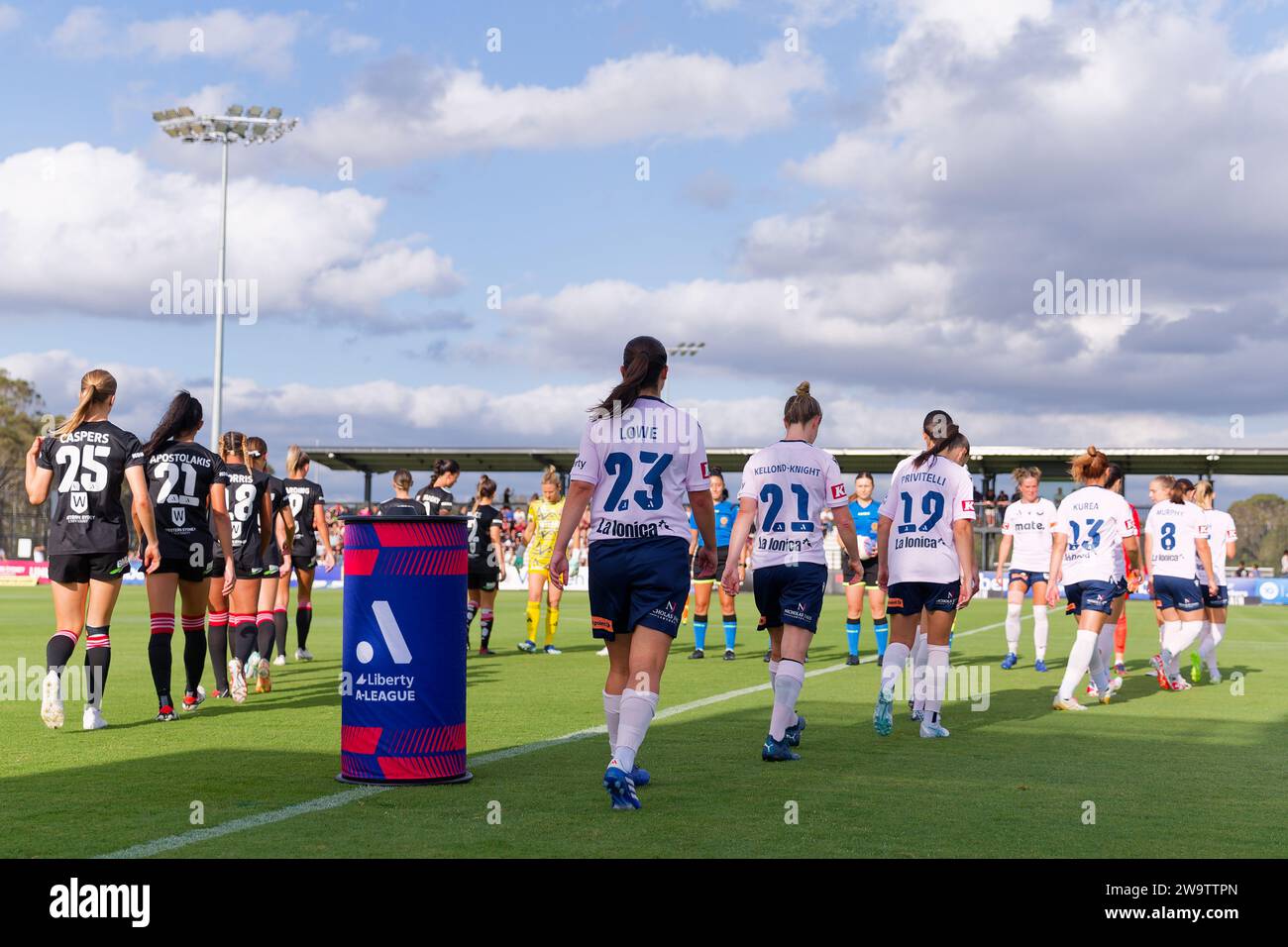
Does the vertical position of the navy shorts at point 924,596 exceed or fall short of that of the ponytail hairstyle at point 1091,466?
it falls short

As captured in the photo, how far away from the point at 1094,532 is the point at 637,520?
18.9ft

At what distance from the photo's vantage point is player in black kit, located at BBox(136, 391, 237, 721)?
863cm

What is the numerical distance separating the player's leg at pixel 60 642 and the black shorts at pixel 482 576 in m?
6.80

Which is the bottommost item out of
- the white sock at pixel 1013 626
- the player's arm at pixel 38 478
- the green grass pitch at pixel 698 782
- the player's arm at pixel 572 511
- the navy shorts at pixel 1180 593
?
the green grass pitch at pixel 698 782

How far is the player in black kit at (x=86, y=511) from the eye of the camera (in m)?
8.19

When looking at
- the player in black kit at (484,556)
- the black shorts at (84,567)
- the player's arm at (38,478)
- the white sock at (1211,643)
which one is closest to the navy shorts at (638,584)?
the black shorts at (84,567)

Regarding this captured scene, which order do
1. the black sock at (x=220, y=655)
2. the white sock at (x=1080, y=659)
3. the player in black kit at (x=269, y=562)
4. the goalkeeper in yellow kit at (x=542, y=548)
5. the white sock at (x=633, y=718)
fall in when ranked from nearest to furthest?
the white sock at (x=633, y=718) → the white sock at (x=1080, y=659) → the black sock at (x=220, y=655) → the player in black kit at (x=269, y=562) → the goalkeeper in yellow kit at (x=542, y=548)

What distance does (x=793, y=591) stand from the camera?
773 cm

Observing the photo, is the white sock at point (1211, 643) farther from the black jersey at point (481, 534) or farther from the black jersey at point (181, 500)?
the black jersey at point (181, 500)

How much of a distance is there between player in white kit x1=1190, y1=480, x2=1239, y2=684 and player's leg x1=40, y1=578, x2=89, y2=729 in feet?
34.5

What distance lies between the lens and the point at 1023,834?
212 inches

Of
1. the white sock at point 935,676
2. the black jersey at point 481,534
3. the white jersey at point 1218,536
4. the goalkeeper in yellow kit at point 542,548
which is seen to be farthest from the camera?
the goalkeeper in yellow kit at point 542,548

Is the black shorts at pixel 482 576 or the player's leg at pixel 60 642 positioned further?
the black shorts at pixel 482 576
